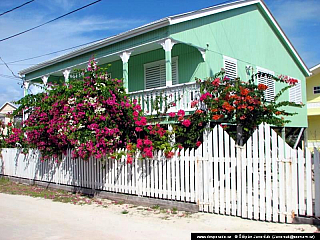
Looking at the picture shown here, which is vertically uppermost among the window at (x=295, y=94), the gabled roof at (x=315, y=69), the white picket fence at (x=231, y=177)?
the gabled roof at (x=315, y=69)

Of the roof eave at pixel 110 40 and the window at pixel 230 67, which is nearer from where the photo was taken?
the roof eave at pixel 110 40

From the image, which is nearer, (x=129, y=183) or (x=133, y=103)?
(x=129, y=183)

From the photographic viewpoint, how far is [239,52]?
561 inches

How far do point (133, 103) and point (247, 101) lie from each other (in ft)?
10.9

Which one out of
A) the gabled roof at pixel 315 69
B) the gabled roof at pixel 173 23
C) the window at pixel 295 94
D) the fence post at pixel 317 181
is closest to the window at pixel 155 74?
the gabled roof at pixel 173 23

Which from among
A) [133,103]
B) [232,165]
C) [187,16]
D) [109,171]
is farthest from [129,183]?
[187,16]

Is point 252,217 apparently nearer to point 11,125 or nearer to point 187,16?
point 187,16

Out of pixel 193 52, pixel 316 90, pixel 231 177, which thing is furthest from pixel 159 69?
pixel 316 90

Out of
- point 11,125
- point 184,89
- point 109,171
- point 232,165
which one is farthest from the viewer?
point 11,125

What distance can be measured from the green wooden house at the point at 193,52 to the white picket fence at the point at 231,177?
10.0ft

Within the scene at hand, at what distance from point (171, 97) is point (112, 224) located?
17.3 feet

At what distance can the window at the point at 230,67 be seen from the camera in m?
13.4

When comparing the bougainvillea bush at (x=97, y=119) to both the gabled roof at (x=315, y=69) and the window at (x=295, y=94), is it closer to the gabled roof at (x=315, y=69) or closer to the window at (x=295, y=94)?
the window at (x=295, y=94)

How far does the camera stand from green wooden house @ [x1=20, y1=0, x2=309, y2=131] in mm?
11430
